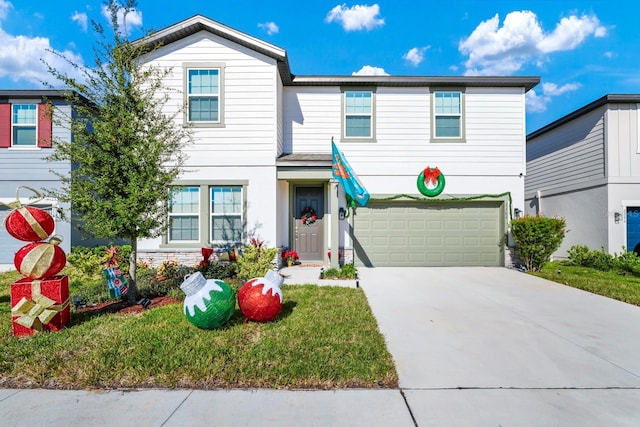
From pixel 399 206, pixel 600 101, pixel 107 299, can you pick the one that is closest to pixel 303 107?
pixel 399 206

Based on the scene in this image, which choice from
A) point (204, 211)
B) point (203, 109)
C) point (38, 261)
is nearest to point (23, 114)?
point (203, 109)

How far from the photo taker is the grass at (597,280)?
21.9ft

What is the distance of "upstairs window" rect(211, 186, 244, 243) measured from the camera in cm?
894

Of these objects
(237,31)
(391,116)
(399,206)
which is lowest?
(399,206)

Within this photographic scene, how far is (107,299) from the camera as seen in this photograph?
19.7 ft

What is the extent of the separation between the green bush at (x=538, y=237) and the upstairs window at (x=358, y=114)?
5.26 metres

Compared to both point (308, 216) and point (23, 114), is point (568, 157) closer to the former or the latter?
point (308, 216)

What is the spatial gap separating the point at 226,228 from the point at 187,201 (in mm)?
1320

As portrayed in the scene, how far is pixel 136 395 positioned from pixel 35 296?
2478mm

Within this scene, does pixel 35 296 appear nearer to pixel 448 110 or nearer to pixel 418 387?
pixel 418 387

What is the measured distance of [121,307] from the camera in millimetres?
5645

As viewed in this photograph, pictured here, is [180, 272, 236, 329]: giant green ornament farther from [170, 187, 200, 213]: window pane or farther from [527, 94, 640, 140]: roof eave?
[527, 94, 640, 140]: roof eave

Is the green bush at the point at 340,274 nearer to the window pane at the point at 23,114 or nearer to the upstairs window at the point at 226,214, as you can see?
the upstairs window at the point at 226,214

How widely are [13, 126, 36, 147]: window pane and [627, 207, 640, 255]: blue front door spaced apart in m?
19.3
